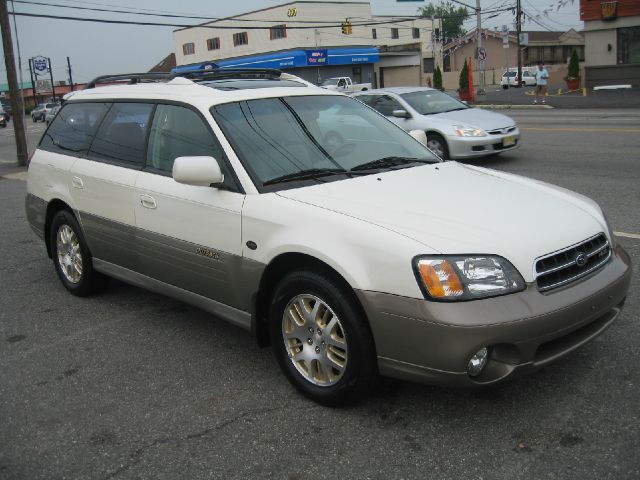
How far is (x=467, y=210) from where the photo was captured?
354 centimetres

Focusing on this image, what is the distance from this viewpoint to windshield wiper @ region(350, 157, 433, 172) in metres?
4.25

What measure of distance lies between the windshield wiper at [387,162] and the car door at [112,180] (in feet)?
5.20

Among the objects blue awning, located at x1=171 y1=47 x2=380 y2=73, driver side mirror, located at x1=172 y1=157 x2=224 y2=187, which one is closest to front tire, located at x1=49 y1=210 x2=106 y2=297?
driver side mirror, located at x1=172 y1=157 x2=224 y2=187

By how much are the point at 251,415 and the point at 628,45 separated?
3723cm

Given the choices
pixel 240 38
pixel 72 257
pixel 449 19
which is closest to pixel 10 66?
pixel 72 257

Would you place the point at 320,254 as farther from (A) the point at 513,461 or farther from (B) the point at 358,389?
(A) the point at 513,461

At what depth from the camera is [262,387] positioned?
391 cm

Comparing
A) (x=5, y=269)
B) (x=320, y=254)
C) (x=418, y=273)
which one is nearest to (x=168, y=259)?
(x=320, y=254)

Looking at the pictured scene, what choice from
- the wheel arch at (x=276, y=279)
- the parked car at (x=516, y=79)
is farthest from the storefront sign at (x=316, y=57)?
the wheel arch at (x=276, y=279)

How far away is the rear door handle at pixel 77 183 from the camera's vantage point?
5.29m

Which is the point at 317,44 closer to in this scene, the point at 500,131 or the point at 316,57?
the point at 316,57

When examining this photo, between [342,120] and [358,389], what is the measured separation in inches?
81.2

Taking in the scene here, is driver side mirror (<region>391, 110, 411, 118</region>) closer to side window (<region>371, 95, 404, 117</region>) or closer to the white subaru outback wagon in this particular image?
side window (<region>371, 95, 404, 117</region>)

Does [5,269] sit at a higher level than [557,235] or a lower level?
lower
